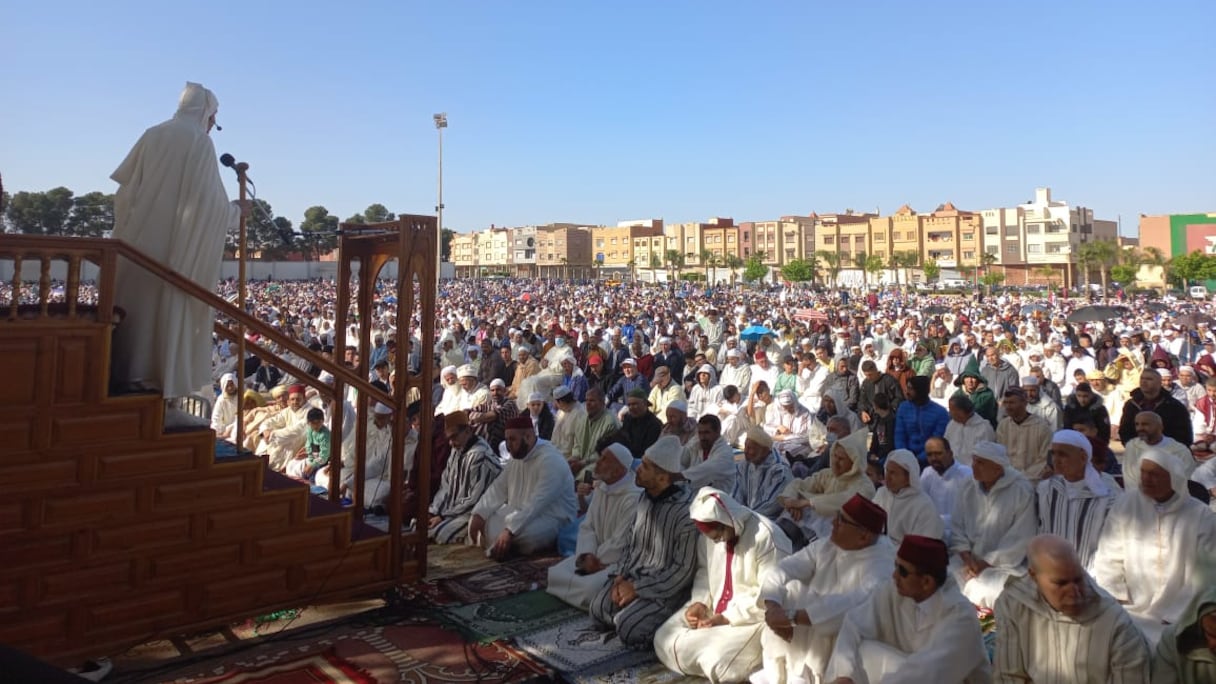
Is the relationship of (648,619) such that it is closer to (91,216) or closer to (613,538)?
(613,538)

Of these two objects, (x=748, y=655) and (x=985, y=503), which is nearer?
(x=748, y=655)

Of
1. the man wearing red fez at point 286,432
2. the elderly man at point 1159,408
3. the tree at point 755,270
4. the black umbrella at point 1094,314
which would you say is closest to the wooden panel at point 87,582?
the man wearing red fez at point 286,432

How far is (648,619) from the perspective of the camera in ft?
12.8

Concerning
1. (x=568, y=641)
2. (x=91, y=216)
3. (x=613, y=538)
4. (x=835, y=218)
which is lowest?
(x=568, y=641)

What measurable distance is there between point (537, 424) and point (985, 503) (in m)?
4.54

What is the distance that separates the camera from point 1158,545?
3.74 m

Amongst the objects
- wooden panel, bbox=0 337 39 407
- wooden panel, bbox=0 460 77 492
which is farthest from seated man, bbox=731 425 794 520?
wooden panel, bbox=0 337 39 407

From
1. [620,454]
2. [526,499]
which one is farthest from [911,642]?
[526,499]

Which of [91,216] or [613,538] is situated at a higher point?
[91,216]

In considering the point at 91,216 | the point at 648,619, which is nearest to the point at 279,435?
the point at 648,619

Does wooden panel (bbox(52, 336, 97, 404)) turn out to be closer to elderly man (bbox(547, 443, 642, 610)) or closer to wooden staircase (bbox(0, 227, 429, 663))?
wooden staircase (bbox(0, 227, 429, 663))

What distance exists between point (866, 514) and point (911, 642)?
1.73 ft

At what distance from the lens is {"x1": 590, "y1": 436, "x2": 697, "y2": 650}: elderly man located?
395 centimetres

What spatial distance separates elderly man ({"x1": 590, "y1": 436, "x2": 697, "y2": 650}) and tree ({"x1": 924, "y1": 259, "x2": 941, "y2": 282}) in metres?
65.7
